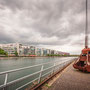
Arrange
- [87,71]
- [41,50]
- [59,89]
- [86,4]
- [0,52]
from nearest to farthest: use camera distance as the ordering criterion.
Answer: [59,89], [87,71], [86,4], [0,52], [41,50]

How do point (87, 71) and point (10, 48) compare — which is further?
point (10, 48)

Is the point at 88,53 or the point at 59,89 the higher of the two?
the point at 88,53

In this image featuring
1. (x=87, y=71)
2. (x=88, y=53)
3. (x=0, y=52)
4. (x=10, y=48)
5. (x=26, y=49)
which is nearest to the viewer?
(x=87, y=71)

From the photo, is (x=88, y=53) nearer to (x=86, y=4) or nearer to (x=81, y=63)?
(x=81, y=63)

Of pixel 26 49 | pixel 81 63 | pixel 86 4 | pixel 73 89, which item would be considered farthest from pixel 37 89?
pixel 26 49

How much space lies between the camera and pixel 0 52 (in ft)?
312

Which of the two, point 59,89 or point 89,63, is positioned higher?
point 89,63

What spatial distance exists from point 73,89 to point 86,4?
886 centimetres

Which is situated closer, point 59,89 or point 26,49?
point 59,89

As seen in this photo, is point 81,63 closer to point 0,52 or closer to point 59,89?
point 59,89

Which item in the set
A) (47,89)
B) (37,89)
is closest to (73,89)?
(47,89)

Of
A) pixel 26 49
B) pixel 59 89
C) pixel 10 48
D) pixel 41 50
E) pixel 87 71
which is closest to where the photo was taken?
pixel 59 89

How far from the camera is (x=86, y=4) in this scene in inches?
324

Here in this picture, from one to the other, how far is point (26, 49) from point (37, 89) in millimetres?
143442
